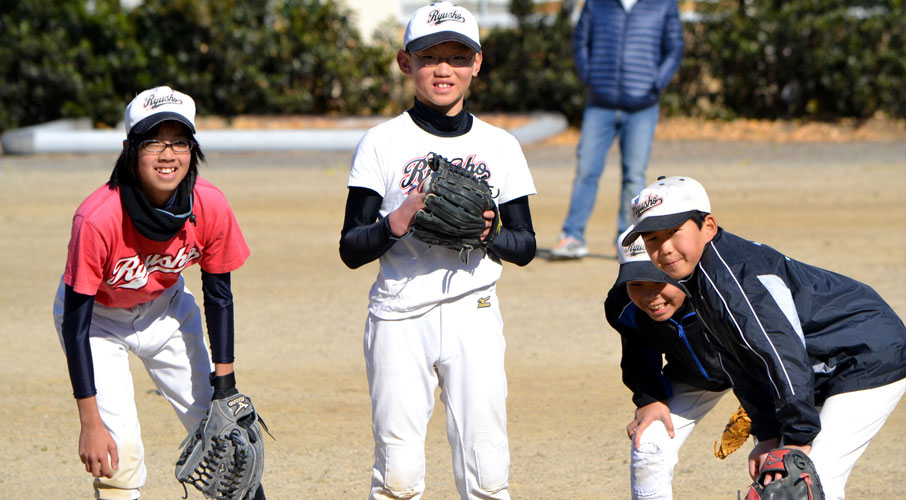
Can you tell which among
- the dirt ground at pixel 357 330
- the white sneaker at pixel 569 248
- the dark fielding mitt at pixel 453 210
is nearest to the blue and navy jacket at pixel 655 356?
the dark fielding mitt at pixel 453 210

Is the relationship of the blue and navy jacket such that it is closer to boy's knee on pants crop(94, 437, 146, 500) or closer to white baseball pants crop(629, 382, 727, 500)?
white baseball pants crop(629, 382, 727, 500)

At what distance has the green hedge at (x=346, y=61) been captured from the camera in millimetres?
16688

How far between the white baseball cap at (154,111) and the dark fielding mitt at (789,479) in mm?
2319

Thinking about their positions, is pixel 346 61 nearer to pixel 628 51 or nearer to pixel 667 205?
pixel 628 51

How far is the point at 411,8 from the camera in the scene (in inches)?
872

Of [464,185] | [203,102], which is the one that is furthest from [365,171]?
[203,102]

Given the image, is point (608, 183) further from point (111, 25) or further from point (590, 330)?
point (111, 25)

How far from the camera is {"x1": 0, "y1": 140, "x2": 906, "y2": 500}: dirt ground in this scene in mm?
5086

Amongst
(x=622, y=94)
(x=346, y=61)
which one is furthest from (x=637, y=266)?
(x=346, y=61)

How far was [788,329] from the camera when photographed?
11.1ft

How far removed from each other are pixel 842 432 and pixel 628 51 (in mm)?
5946

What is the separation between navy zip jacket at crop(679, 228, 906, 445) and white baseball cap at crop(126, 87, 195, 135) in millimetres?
1876

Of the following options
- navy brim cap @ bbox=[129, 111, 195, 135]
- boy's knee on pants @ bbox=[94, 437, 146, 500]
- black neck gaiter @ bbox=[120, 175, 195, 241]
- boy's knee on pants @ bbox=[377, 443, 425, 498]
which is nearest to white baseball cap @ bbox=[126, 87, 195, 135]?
navy brim cap @ bbox=[129, 111, 195, 135]

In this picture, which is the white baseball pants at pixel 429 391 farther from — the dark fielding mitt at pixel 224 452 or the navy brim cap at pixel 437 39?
the navy brim cap at pixel 437 39
